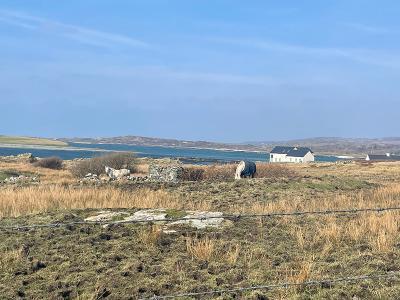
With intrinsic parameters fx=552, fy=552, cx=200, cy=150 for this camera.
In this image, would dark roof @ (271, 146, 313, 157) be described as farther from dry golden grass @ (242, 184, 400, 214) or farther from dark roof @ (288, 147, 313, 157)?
dry golden grass @ (242, 184, 400, 214)

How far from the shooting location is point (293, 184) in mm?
25266

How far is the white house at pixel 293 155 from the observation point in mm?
102625

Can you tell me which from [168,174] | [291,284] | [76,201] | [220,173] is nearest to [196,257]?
[291,284]

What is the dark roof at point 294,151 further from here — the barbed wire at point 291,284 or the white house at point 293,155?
the barbed wire at point 291,284

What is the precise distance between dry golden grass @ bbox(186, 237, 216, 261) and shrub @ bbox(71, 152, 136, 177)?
31884 millimetres

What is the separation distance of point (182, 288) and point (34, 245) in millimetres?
3642

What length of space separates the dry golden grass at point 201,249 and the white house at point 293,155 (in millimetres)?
93544

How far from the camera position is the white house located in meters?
103

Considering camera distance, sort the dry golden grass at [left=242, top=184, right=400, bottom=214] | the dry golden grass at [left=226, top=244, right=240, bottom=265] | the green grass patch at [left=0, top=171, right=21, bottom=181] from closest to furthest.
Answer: the dry golden grass at [left=226, top=244, right=240, bottom=265], the dry golden grass at [left=242, top=184, right=400, bottom=214], the green grass patch at [left=0, top=171, right=21, bottom=181]

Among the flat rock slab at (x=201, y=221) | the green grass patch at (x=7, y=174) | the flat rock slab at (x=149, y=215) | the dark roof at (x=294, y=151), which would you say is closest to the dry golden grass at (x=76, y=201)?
the flat rock slab at (x=149, y=215)

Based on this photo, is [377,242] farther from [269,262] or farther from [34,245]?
[34,245]

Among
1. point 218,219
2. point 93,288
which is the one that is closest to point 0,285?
point 93,288

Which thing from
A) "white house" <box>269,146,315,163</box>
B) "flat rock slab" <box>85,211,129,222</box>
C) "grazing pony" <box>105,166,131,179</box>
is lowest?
"white house" <box>269,146,315,163</box>

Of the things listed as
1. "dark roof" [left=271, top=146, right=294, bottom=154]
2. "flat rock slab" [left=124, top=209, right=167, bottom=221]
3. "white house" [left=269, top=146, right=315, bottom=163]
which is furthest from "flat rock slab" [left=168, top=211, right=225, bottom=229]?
"dark roof" [left=271, top=146, right=294, bottom=154]
